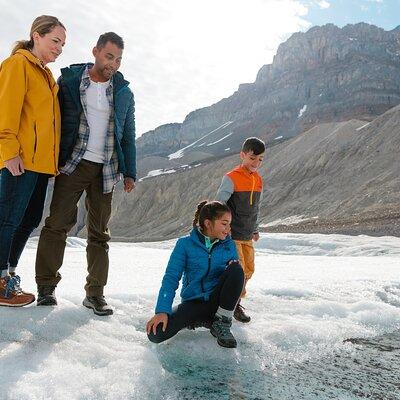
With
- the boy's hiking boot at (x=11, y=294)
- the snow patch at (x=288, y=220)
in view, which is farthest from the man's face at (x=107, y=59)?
the snow patch at (x=288, y=220)

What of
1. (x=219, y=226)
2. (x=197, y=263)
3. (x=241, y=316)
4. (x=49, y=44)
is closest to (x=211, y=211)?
(x=219, y=226)

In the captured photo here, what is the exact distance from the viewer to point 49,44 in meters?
3.43

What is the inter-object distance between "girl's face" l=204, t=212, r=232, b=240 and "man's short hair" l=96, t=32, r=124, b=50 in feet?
5.17

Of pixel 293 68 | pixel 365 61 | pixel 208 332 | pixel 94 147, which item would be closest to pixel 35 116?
pixel 94 147

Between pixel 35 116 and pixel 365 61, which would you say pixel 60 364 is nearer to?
pixel 35 116

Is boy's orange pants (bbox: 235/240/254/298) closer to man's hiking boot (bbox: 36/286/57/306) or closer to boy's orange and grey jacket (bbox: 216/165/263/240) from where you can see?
boy's orange and grey jacket (bbox: 216/165/263/240)

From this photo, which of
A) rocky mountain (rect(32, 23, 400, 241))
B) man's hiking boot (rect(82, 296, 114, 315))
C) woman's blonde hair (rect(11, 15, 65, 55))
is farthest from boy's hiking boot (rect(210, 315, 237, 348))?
rocky mountain (rect(32, 23, 400, 241))

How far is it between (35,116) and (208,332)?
6.66 feet

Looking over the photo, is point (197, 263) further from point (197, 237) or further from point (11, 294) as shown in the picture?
point (11, 294)

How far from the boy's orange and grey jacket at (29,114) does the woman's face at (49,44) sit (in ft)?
0.33

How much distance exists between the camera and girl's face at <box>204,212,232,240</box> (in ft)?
11.1

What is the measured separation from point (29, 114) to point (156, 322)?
5.58ft

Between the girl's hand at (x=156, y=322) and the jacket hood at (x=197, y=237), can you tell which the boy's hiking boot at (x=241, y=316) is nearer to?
the jacket hood at (x=197, y=237)

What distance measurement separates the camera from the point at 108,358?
2773 mm
